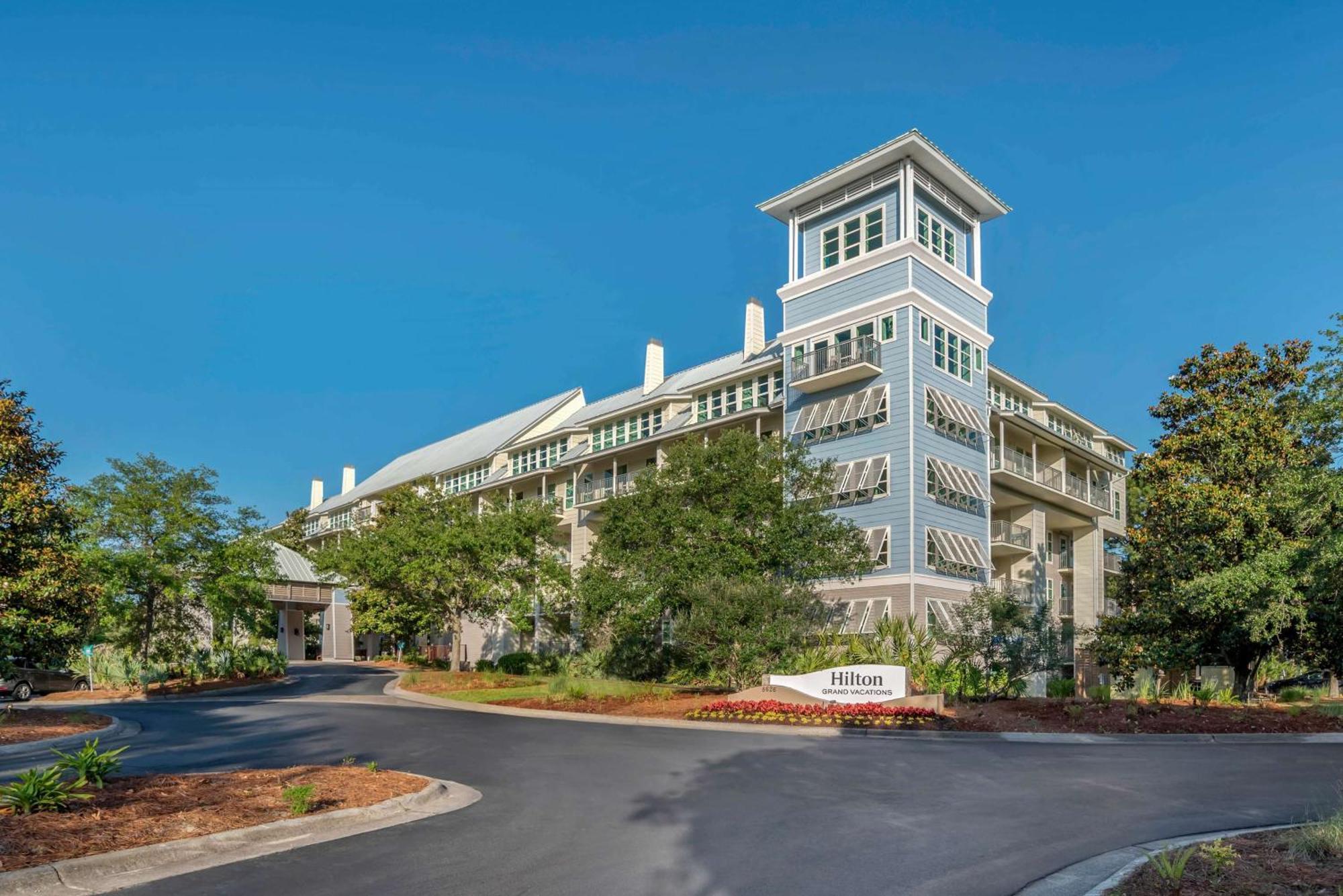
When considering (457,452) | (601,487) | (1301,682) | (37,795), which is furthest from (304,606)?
(37,795)

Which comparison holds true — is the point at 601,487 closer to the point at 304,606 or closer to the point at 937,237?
the point at 937,237

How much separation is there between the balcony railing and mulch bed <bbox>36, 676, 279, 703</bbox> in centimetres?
3186

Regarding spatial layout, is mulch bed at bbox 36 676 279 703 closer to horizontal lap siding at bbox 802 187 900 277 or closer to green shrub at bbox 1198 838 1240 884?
horizontal lap siding at bbox 802 187 900 277

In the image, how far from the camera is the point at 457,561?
39562 millimetres

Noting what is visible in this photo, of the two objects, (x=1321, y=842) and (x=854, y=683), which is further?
(x=854, y=683)

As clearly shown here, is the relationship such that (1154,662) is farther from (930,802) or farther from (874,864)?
(874,864)

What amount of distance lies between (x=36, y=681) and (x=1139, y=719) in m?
35.0

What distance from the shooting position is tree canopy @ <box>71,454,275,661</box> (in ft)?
116

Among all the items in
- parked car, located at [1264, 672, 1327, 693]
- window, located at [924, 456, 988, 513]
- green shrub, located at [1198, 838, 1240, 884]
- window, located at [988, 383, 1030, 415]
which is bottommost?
parked car, located at [1264, 672, 1327, 693]

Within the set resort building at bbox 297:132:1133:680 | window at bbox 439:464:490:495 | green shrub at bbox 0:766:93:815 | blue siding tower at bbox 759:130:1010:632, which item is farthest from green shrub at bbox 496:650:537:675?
green shrub at bbox 0:766:93:815

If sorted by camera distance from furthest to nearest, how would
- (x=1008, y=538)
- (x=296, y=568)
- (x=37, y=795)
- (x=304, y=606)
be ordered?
(x=304, y=606) < (x=296, y=568) < (x=1008, y=538) < (x=37, y=795)

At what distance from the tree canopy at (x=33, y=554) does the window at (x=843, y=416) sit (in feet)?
76.1

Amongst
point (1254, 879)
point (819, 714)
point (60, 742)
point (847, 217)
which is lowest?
point (819, 714)

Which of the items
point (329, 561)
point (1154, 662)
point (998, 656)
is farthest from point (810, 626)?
point (329, 561)
